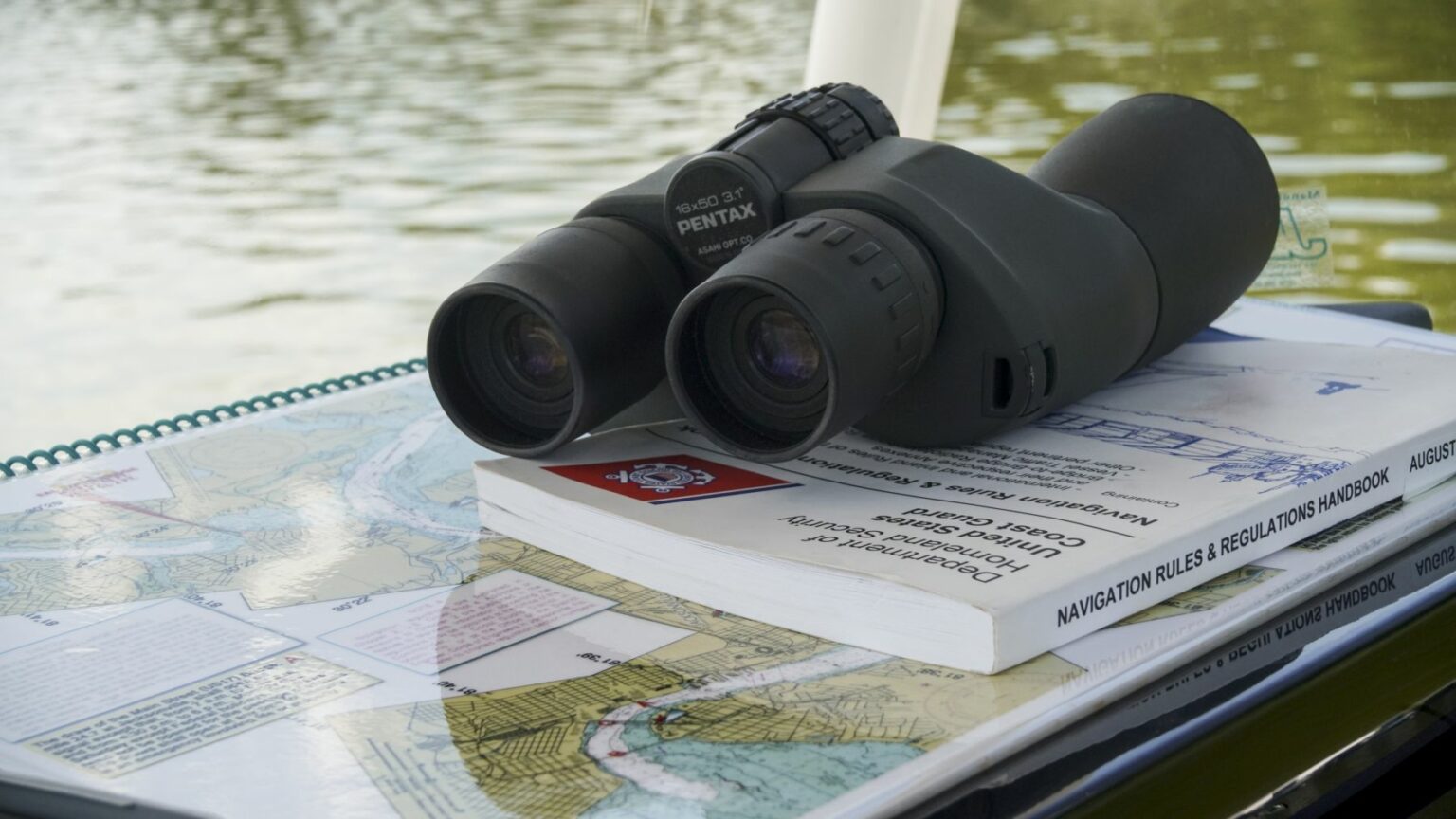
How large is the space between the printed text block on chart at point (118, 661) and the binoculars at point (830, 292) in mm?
121

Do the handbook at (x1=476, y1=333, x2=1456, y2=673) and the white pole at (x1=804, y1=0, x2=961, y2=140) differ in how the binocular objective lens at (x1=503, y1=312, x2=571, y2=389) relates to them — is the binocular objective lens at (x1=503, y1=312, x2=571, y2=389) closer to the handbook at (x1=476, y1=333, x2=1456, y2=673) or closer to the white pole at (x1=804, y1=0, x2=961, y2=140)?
the handbook at (x1=476, y1=333, x2=1456, y2=673)

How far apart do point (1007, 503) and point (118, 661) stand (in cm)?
27

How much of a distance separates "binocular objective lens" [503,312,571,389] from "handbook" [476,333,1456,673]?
0.03 m

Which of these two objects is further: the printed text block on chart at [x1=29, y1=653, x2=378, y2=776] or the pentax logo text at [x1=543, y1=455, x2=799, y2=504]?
the pentax logo text at [x1=543, y1=455, x2=799, y2=504]

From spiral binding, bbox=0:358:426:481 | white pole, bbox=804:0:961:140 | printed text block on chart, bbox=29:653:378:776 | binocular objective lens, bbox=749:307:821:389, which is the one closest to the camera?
printed text block on chart, bbox=29:653:378:776

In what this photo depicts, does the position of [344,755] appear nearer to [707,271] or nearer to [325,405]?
[707,271]

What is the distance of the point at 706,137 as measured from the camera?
1.88 metres

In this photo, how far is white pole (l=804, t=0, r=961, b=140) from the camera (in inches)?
38.3

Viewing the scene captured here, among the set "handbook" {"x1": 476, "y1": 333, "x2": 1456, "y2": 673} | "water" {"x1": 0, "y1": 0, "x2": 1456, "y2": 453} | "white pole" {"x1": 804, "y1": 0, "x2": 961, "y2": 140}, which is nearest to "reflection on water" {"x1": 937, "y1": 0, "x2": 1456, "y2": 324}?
"water" {"x1": 0, "y1": 0, "x2": 1456, "y2": 453}

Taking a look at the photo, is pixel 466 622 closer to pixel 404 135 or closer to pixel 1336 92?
pixel 1336 92

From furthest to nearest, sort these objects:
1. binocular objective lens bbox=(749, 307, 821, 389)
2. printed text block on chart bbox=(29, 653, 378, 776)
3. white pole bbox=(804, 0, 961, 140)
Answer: white pole bbox=(804, 0, 961, 140), binocular objective lens bbox=(749, 307, 821, 389), printed text block on chart bbox=(29, 653, 378, 776)

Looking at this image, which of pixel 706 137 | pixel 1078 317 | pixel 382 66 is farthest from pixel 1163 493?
pixel 382 66

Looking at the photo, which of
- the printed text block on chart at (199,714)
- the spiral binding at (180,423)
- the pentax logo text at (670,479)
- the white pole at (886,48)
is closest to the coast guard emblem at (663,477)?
the pentax logo text at (670,479)

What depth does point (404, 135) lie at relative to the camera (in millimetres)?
2164
